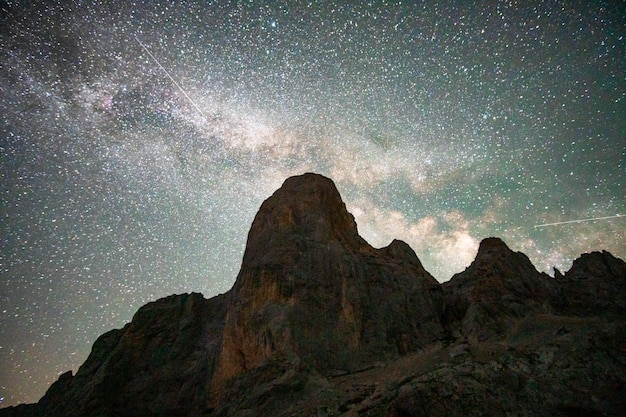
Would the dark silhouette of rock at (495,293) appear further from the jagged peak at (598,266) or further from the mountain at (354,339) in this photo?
A: the jagged peak at (598,266)

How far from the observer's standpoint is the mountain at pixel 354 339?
51.4 feet

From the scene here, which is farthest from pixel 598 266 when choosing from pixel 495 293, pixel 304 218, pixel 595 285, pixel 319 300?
pixel 304 218

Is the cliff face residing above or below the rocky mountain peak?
below

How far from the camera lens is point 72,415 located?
3039cm

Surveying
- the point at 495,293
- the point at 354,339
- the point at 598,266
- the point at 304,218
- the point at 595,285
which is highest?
the point at 304,218

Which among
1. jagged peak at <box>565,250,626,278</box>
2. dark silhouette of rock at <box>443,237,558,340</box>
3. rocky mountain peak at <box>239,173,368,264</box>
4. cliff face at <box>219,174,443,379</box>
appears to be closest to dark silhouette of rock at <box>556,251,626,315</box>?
jagged peak at <box>565,250,626,278</box>

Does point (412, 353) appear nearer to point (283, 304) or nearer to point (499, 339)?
point (499, 339)

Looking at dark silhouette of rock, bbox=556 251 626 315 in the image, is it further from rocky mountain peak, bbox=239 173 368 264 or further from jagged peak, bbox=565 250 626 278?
rocky mountain peak, bbox=239 173 368 264

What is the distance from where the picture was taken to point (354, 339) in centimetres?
2822

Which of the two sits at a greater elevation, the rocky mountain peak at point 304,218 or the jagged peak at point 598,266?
the rocky mountain peak at point 304,218

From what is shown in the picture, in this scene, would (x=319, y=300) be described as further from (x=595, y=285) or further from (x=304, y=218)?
(x=595, y=285)

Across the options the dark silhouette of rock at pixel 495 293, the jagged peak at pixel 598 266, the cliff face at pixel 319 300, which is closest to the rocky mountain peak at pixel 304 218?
the cliff face at pixel 319 300

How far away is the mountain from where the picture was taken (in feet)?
51.4

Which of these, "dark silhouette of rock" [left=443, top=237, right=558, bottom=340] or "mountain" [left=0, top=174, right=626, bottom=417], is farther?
"dark silhouette of rock" [left=443, top=237, right=558, bottom=340]
